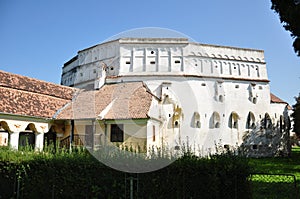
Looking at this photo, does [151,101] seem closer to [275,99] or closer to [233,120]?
[233,120]

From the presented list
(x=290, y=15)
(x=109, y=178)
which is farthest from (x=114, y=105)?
(x=290, y=15)

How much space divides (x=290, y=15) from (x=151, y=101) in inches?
522

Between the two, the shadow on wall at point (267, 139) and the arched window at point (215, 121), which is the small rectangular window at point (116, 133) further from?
the shadow on wall at point (267, 139)

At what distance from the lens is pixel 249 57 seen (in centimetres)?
4459

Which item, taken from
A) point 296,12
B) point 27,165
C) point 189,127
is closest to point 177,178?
point 27,165

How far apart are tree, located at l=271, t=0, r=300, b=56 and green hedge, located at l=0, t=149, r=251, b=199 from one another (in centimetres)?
Answer: 721

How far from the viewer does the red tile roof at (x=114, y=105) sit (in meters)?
21.1

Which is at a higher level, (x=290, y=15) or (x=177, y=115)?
(x=290, y=15)

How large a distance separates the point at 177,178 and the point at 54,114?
1826 cm

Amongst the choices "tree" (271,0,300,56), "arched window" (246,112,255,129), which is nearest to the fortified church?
"arched window" (246,112,255,129)

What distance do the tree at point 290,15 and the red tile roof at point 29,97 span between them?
1905 cm

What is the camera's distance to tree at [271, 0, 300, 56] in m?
11.1

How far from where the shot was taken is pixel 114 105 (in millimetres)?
22672

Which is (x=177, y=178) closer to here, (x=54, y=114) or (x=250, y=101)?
(x=54, y=114)
